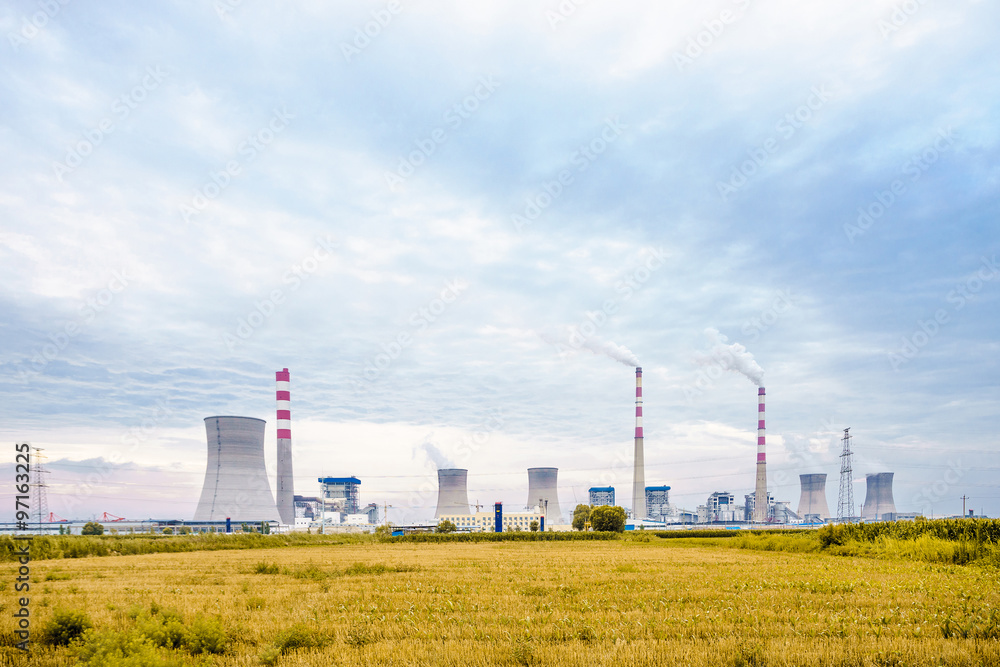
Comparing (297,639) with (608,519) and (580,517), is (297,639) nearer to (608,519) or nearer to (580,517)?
(608,519)

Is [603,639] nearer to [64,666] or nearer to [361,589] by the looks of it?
[64,666]

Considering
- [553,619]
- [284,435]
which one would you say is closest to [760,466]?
[284,435]

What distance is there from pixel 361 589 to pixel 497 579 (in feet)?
13.6

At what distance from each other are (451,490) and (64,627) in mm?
167593

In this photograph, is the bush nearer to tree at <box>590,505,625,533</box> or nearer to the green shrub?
the green shrub

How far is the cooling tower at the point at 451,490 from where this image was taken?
17112 cm

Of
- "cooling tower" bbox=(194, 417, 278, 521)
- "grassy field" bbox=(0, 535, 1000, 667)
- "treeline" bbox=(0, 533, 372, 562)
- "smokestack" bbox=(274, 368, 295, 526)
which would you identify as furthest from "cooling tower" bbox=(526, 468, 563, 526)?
"grassy field" bbox=(0, 535, 1000, 667)

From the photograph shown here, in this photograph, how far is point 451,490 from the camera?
567 ft

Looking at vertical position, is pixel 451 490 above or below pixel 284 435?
below

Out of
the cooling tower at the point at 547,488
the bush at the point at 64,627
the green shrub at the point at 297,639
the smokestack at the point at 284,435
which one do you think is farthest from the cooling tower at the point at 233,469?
the green shrub at the point at 297,639

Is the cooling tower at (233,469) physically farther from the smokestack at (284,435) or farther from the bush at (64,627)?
the bush at (64,627)

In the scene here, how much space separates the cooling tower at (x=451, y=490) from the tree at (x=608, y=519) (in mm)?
76589

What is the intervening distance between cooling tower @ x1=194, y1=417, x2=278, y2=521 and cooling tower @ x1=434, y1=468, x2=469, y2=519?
217ft

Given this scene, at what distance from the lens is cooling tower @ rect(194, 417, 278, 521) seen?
354 feet
